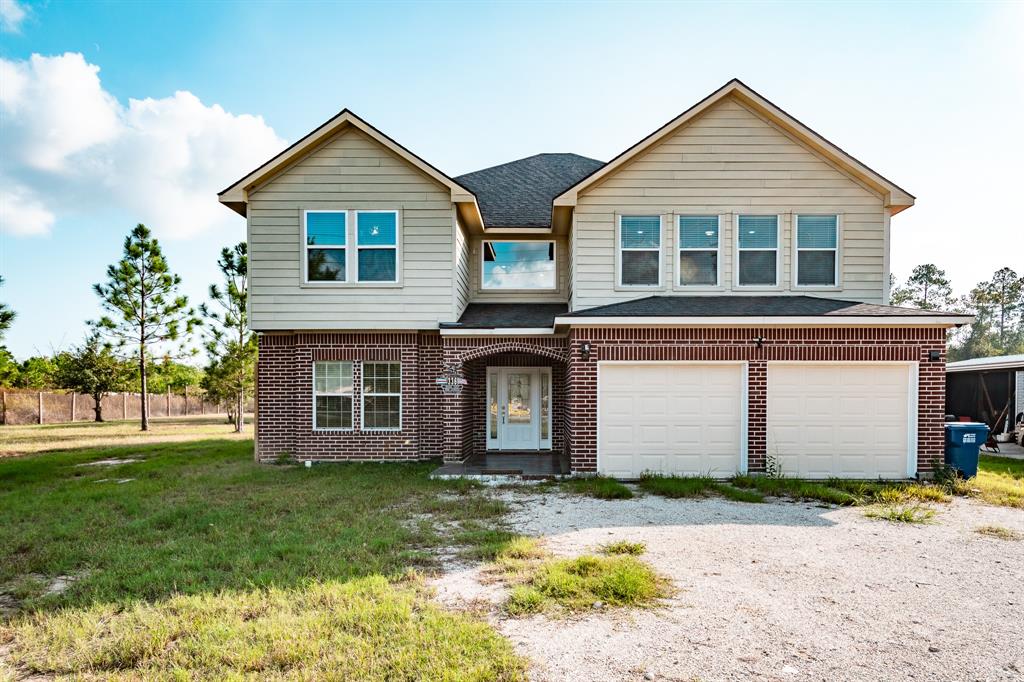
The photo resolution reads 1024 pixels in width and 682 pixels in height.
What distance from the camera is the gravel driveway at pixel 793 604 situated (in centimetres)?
363

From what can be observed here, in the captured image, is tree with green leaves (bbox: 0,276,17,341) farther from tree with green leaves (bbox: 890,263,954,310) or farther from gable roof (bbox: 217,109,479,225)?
tree with green leaves (bbox: 890,263,954,310)

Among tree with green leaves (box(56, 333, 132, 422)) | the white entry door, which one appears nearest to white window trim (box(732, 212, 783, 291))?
the white entry door

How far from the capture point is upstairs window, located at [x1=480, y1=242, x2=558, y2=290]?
546 inches

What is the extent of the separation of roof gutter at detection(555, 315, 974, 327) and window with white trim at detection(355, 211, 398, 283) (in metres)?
4.64

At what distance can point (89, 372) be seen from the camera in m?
27.8

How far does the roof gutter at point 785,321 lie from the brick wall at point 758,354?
16 centimetres

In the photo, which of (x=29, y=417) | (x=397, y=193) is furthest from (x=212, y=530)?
(x=29, y=417)

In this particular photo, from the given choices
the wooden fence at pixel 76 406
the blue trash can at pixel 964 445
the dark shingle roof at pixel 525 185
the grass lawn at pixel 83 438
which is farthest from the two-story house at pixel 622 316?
the wooden fence at pixel 76 406

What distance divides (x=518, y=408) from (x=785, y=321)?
21.5 ft

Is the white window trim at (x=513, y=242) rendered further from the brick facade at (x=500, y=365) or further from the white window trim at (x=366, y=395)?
the white window trim at (x=366, y=395)

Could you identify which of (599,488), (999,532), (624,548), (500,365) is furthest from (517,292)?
(999,532)

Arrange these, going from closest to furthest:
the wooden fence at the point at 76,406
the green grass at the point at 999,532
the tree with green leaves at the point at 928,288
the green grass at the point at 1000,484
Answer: the green grass at the point at 999,532
the green grass at the point at 1000,484
the wooden fence at the point at 76,406
the tree with green leaves at the point at 928,288

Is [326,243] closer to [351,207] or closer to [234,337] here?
[351,207]

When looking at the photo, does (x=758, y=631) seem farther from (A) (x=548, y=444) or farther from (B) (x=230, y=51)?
(B) (x=230, y=51)
